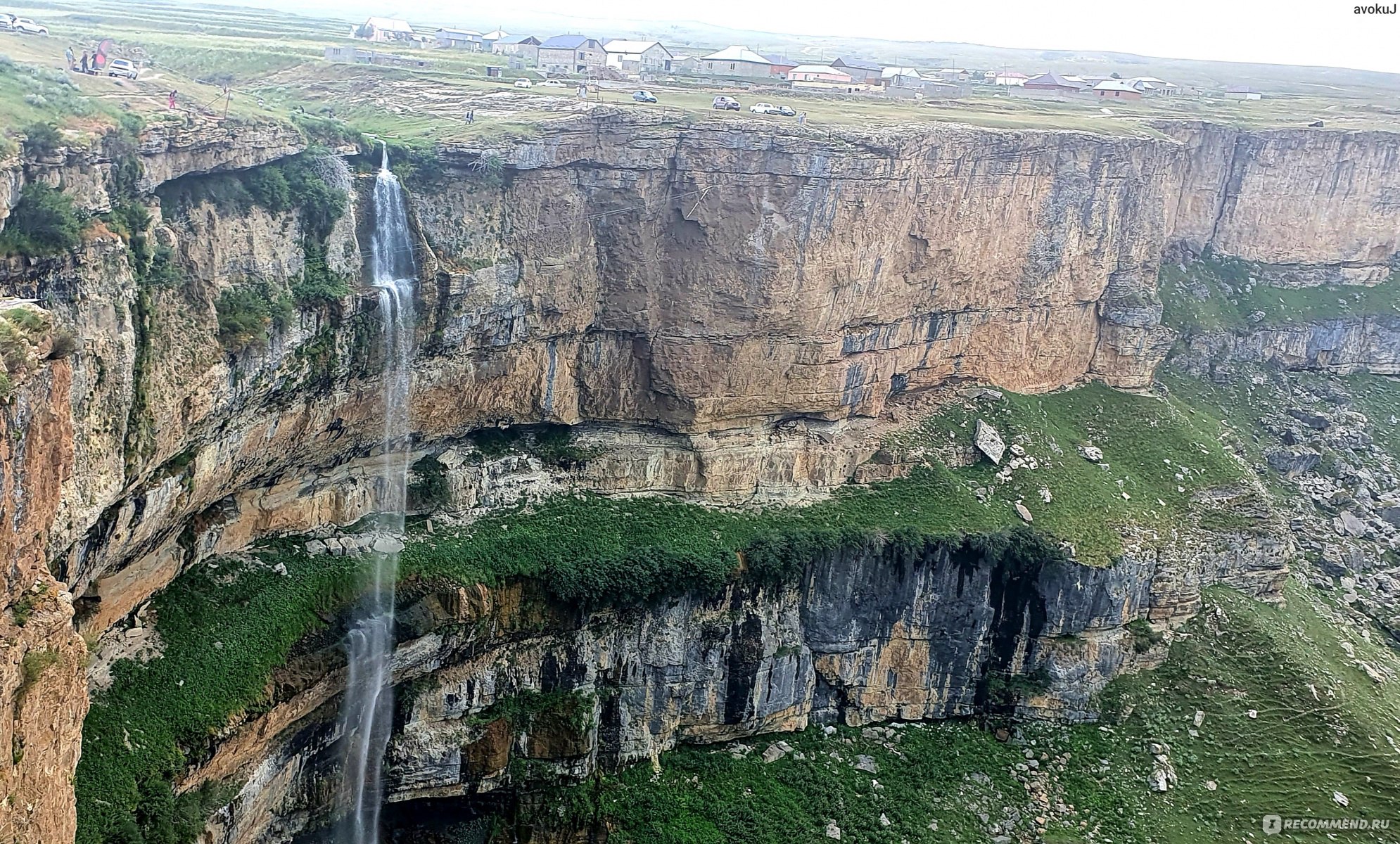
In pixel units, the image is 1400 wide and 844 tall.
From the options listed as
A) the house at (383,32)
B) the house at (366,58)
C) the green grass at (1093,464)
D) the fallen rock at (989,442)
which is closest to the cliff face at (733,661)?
the green grass at (1093,464)

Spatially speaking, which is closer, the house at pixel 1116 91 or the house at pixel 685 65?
the house at pixel 685 65

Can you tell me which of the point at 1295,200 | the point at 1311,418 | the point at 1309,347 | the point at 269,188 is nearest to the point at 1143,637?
the point at 1311,418

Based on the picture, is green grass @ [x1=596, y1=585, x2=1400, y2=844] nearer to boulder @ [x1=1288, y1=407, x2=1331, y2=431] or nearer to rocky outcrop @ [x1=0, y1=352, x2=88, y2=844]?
boulder @ [x1=1288, y1=407, x2=1331, y2=431]

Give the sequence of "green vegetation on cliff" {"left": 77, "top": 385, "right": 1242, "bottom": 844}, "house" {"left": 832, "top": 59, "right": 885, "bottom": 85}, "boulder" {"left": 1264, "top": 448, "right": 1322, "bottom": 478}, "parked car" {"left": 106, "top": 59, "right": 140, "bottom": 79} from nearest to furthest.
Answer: "green vegetation on cliff" {"left": 77, "top": 385, "right": 1242, "bottom": 844}
"parked car" {"left": 106, "top": 59, "right": 140, "bottom": 79}
"boulder" {"left": 1264, "top": 448, "right": 1322, "bottom": 478}
"house" {"left": 832, "top": 59, "right": 885, "bottom": 85}

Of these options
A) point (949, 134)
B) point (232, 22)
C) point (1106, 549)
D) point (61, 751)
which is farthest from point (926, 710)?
point (232, 22)

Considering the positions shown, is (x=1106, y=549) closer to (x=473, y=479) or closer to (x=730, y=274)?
(x=730, y=274)

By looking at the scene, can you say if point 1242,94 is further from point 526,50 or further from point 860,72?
point 526,50

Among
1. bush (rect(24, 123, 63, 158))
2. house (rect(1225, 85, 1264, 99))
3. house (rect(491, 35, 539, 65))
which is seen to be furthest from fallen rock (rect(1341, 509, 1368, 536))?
bush (rect(24, 123, 63, 158))

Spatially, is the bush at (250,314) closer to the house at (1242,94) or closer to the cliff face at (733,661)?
the cliff face at (733,661)
